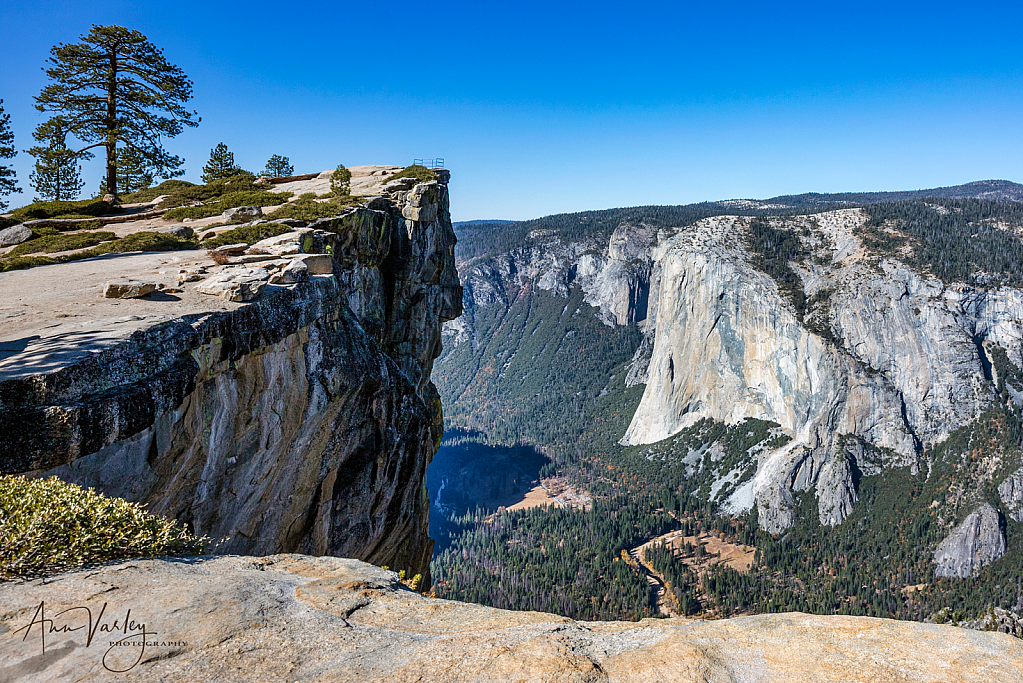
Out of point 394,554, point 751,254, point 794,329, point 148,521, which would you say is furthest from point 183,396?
point 751,254

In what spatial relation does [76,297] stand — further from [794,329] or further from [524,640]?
[794,329]

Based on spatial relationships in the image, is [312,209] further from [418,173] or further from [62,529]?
[62,529]

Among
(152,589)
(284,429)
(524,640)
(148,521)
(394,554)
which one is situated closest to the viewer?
(524,640)

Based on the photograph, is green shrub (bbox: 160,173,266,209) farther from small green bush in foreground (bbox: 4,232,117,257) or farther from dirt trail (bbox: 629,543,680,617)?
dirt trail (bbox: 629,543,680,617)

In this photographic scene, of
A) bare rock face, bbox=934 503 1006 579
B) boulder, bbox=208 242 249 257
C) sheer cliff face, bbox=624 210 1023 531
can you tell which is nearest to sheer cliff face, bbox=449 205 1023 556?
sheer cliff face, bbox=624 210 1023 531

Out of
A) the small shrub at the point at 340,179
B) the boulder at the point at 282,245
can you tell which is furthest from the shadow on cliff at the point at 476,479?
the boulder at the point at 282,245

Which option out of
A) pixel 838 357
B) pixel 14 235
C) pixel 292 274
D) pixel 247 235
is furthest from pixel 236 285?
pixel 838 357

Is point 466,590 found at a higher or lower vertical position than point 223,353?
lower
